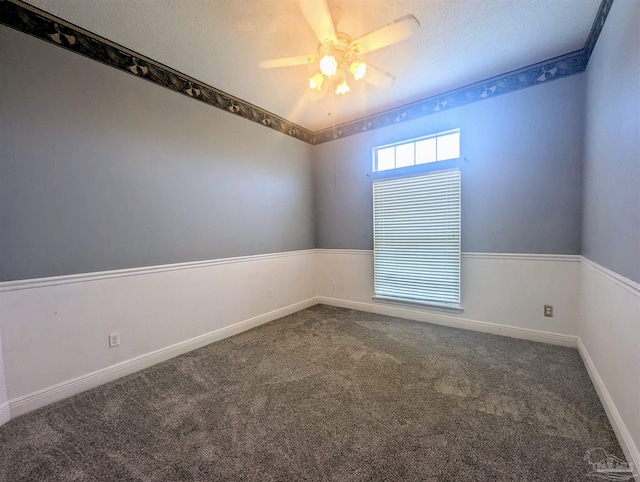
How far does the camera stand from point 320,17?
161cm

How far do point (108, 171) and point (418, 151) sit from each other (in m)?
3.24

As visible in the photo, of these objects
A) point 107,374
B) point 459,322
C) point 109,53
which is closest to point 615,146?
point 459,322

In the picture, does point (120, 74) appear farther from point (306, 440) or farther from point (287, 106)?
point (306, 440)

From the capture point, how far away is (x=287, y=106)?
3.33 meters

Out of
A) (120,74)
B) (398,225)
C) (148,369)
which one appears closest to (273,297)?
(148,369)

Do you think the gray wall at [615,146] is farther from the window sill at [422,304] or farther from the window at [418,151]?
the window sill at [422,304]

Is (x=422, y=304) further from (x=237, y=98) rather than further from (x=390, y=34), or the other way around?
(x=237, y=98)

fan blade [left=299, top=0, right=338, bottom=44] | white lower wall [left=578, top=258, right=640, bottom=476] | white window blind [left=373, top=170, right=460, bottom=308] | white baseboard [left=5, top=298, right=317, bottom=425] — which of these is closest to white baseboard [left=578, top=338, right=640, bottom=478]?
white lower wall [left=578, top=258, right=640, bottom=476]

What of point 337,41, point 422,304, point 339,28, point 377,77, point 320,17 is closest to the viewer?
point 320,17

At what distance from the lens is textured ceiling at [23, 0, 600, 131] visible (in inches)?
73.1

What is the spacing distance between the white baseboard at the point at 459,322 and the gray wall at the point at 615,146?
0.93m

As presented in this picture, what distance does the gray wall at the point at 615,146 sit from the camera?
4.39 ft

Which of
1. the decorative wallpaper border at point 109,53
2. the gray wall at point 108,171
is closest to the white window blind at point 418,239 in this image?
the gray wall at point 108,171

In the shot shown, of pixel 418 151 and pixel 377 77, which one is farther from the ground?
pixel 377 77
